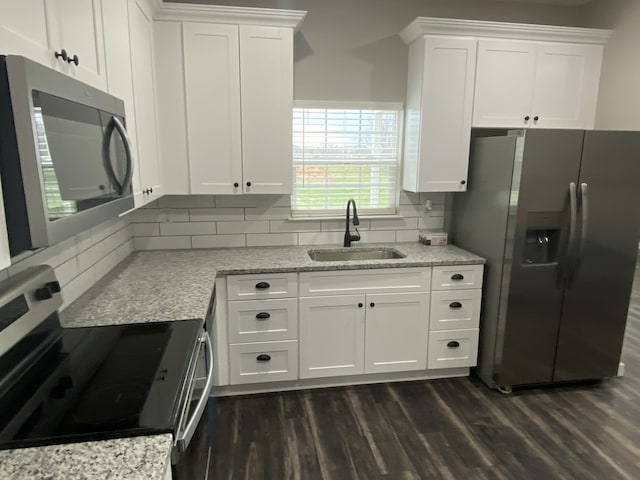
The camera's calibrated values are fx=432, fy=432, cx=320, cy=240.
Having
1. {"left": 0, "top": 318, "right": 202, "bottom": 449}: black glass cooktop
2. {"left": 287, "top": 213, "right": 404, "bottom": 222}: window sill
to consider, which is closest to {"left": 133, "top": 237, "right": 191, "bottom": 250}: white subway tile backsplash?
{"left": 287, "top": 213, "right": 404, "bottom": 222}: window sill

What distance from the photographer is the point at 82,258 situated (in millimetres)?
2064

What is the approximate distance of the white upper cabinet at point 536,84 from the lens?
2904 millimetres

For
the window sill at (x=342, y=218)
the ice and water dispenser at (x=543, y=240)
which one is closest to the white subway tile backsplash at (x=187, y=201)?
the window sill at (x=342, y=218)

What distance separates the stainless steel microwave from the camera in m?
0.88

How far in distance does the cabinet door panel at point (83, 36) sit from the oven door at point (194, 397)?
0.97 m

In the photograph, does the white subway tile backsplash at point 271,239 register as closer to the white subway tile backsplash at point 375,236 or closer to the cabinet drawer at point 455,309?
the white subway tile backsplash at point 375,236

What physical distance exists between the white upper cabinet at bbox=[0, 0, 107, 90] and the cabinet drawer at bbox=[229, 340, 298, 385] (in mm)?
1775

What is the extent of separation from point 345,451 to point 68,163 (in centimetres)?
197

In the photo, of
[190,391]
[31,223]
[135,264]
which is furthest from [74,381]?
[135,264]

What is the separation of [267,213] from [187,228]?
579mm

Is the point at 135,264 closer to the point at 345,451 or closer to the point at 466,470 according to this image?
the point at 345,451

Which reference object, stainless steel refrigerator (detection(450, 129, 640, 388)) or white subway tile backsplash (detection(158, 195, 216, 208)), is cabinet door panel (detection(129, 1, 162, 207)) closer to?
white subway tile backsplash (detection(158, 195, 216, 208))

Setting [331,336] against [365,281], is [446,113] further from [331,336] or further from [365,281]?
[331,336]

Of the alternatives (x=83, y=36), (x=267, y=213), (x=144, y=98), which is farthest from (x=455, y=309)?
(x=83, y=36)
